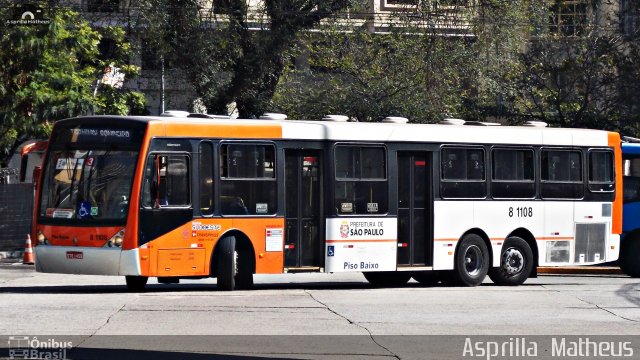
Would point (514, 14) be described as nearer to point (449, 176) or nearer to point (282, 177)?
point (449, 176)

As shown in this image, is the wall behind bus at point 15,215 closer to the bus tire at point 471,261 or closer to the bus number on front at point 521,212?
the bus tire at point 471,261

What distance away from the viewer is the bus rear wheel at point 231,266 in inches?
698

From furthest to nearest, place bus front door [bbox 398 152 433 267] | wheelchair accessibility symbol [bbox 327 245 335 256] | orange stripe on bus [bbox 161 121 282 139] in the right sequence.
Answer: bus front door [bbox 398 152 433 267] → wheelchair accessibility symbol [bbox 327 245 335 256] → orange stripe on bus [bbox 161 121 282 139]

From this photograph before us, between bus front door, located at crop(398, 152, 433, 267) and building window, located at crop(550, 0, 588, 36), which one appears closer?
bus front door, located at crop(398, 152, 433, 267)

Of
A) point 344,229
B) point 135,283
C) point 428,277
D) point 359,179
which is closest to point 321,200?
point 344,229

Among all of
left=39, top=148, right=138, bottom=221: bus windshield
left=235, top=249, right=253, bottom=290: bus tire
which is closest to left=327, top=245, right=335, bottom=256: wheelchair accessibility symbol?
left=235, top=249, right=253, bottom=290: bus tire

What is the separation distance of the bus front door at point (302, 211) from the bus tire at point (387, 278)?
2393mm

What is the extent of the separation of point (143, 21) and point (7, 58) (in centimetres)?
751

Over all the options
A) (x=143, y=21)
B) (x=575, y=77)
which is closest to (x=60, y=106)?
(x=143, y=21)

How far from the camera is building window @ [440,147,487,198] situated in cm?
2014

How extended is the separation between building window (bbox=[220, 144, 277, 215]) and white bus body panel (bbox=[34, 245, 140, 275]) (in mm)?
1872

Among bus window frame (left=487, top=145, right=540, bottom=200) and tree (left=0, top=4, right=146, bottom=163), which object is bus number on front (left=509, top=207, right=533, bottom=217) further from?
tree (left=0, top=4, right=146, bottom=163)

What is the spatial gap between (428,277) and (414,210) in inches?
92.3

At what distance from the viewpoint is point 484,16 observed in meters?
29.1
